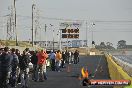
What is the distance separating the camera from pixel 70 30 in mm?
54344

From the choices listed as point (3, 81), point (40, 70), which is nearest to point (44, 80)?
point (40, 70)

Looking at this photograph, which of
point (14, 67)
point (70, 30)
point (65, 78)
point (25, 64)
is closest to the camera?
point (14, 67)

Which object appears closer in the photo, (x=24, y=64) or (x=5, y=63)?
(x=5, y=63)

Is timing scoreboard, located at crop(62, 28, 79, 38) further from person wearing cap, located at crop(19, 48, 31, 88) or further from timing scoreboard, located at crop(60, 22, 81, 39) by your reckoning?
person wearing cap, located at crop(19, 48, 31, 88)

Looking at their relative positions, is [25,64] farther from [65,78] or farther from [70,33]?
[70,33]

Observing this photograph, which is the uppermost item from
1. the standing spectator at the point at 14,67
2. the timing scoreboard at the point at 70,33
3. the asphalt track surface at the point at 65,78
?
the timing scoreboard at the point at 70,33

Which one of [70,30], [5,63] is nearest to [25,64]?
[5,63]

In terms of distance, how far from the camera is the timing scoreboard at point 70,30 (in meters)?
53.1

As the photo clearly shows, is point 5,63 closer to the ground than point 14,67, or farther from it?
farther from it

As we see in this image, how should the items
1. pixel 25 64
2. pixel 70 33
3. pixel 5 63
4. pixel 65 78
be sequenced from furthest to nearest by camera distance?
1. pixel 70 33
2. pixel 65 78
3. pixel 25 64
4. pixel 5 63

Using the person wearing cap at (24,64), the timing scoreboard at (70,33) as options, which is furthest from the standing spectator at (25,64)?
the timing scoreboard at (70,33)

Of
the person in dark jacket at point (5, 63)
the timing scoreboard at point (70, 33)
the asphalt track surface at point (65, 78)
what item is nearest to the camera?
the person in dark jacket at point (5, 63)

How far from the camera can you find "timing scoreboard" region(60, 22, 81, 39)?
53.1m

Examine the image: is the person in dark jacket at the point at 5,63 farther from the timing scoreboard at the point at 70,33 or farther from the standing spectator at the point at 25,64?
→ the timing scoreboard at the point at 70,33
